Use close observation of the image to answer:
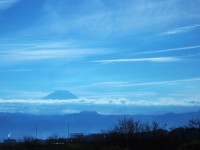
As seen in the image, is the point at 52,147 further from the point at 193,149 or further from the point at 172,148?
the point at 193,149

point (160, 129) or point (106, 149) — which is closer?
point (106, 149)

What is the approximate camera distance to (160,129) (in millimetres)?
55562

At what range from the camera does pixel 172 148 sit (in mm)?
47562

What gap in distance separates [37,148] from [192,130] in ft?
55.3

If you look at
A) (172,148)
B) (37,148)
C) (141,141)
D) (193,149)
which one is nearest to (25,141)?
(37,148)

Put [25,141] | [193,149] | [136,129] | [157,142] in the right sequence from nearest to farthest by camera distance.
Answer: [193,149] → [157,142] → [25,141] → [136,129]

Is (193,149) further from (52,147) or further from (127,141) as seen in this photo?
(52,147)

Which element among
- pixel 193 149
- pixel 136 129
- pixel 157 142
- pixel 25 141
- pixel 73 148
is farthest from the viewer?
pixel 136 129

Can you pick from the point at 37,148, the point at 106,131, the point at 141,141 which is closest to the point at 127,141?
the point at 141,141

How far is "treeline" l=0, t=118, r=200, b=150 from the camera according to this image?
4834 cm

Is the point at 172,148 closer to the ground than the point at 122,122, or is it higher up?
closer to the ground

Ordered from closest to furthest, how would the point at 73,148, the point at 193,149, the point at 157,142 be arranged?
the point at 193,149 < the point at 73,148 < the point at 157,142

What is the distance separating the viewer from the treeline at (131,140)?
48344mm

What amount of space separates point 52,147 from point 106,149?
7.40 metres
